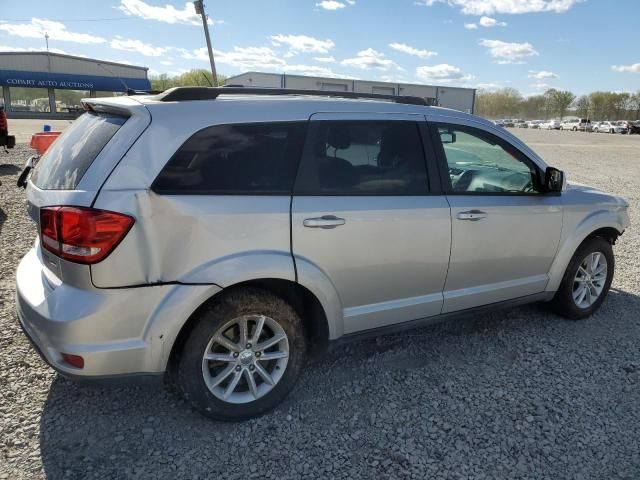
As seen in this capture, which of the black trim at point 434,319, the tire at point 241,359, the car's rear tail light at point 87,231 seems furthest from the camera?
the black trim at point 434,319

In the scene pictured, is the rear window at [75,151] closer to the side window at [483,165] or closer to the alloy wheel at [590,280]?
the side window at [483,165]

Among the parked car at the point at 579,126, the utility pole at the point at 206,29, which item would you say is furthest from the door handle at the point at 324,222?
the parked car at the point at 579,126

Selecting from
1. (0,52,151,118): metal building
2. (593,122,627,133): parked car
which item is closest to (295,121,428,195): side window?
(0,52,151,118): metal building

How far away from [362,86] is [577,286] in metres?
38.0

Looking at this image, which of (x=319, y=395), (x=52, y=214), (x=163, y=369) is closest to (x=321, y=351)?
(x=319, y=395)

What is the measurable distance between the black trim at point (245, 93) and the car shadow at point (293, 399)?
1.58 meters

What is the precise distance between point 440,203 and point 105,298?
A: 210 cm

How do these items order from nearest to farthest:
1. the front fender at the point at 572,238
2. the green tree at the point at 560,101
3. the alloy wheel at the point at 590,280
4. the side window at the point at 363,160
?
1. the side window at the point at 363,160
2. the front fender at the point at 572,238
3. the alloy wheel at the point at 590,280
4. the green tree at the point at 560,101

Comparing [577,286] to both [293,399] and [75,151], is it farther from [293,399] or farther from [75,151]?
[75,151]

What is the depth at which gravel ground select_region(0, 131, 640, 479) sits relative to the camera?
2445mm

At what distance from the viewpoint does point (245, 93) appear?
2.88 m

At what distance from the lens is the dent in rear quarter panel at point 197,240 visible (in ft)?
7.47

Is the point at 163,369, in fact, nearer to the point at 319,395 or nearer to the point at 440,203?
the point at 319,395

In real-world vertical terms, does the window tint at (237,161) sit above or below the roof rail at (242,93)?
below
